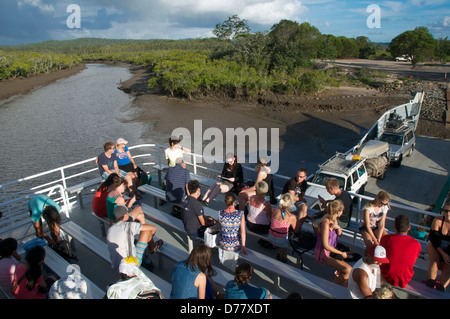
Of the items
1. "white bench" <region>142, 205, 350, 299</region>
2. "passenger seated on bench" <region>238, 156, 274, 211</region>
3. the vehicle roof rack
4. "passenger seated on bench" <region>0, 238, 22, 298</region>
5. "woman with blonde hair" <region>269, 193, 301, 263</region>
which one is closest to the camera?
"passenger seated on bench" <region>0, 238, 22, 298</region>

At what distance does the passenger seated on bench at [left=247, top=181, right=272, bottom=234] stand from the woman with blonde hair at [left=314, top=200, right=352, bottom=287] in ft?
3.08

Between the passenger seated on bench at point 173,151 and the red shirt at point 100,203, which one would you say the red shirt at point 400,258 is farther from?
the passenger seated on bench at point 173,151

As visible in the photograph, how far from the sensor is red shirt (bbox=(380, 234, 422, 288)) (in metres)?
4.06

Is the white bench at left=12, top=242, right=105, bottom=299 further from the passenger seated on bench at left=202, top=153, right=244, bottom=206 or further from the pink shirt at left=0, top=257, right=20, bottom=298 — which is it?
the passenger seated on bench at left=202, top=153, right=244, bottom=206

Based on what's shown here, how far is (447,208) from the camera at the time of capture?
4477 millimetres

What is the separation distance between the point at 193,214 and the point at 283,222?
1432 millimetres

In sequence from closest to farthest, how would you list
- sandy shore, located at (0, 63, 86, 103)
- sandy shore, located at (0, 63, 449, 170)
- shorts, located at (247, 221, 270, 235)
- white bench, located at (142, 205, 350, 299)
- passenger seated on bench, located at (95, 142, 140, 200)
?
white bench, located at (142, 205, 350, 299) → shorts, located at (247, 221, 270, 235) → passenger seated on bench, located at (95, 142, 140, 200) → sandy shore, located at (0, 63, 449, 170) → sandy shore, located at (0, 63, 86, 103)

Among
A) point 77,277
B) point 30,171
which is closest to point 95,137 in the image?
point 30,171

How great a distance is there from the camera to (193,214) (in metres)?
5.19

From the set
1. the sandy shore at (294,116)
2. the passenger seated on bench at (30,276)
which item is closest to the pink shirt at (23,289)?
the passenger seated on bench at (30,276)

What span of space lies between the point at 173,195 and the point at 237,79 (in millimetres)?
34321

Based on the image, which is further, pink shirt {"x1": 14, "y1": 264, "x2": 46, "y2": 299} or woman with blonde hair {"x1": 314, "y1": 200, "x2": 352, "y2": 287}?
woman with blonde hair {"x1": 314, "y1": 200, "x2": 352, "y2": 287}
